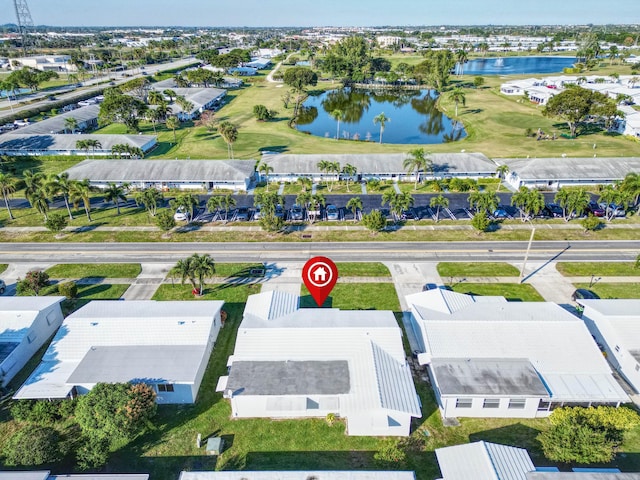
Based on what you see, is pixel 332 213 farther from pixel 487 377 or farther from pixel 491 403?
pixel 491 403

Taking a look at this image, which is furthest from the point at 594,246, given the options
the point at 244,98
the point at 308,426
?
the point at 244,98

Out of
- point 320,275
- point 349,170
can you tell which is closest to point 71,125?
point 349,170

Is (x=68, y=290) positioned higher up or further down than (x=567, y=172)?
further down

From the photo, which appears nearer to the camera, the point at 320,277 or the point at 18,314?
the point at 18,314

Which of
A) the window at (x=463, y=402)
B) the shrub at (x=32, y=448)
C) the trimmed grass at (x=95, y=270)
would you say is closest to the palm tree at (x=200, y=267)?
the trimmed grass at (x=95, y=270)

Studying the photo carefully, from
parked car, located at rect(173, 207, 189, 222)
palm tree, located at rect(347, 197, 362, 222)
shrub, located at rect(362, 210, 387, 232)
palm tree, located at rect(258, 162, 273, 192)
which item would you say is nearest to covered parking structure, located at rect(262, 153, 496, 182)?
palm tree, located at rect(258, 162, 273, 192)

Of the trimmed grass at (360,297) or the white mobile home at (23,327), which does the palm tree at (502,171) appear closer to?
the trimmed grass at (360,297)

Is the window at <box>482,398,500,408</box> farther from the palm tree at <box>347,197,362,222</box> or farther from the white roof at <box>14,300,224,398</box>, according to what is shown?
the palm tree at <box>347,197,362,222</box>
